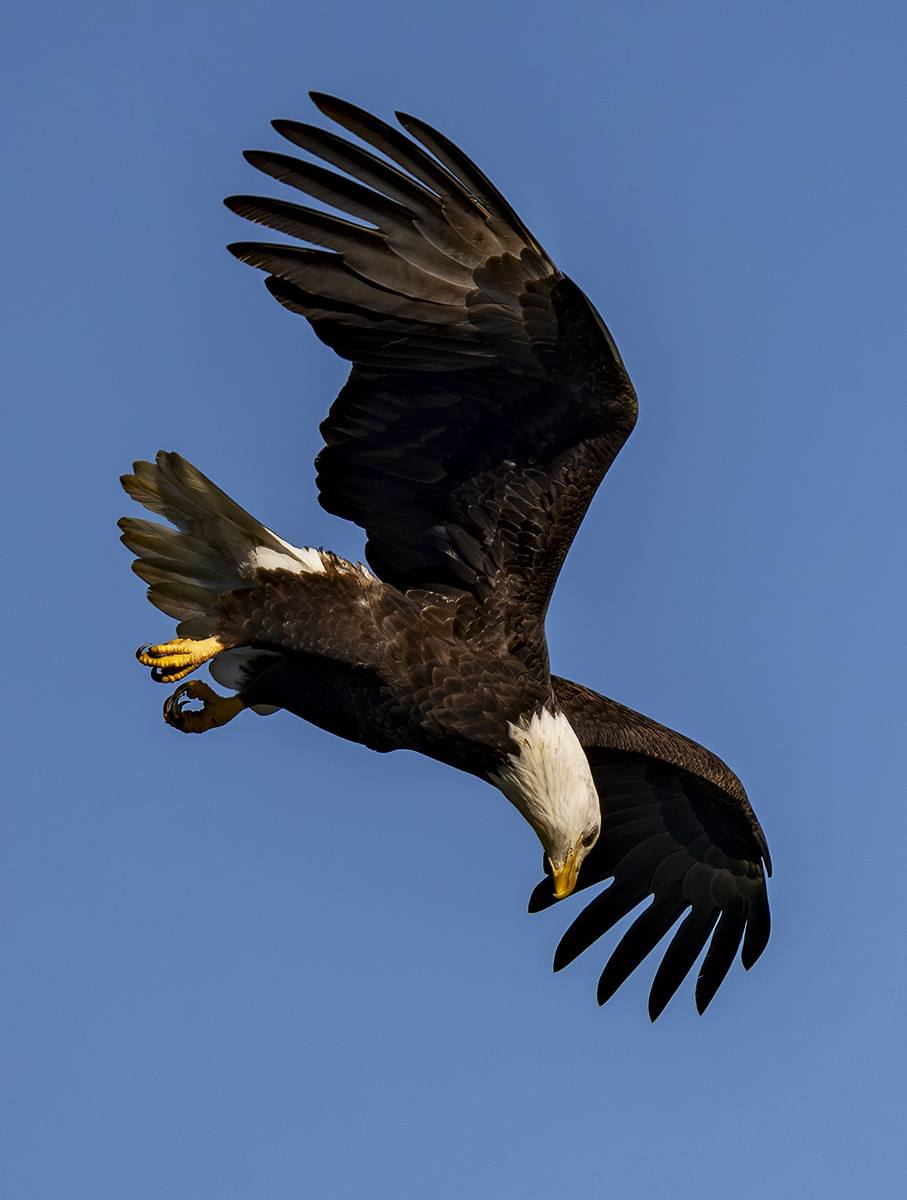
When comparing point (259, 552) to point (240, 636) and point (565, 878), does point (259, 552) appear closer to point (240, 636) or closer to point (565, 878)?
point (240, 636)

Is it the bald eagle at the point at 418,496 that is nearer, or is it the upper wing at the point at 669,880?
the bald eagle at the point at 418,496

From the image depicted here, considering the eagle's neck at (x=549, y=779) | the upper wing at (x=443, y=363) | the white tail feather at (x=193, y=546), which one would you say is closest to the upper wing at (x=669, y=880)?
the eagle's neck at (x=549, y=779)

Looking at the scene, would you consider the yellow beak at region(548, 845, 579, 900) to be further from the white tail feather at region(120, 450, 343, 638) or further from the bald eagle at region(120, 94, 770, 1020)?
the white tail feather at region(120, 450, 343, 638)

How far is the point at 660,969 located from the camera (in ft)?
28.5

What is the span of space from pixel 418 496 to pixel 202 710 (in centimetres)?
133

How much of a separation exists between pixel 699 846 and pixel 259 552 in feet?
11.1

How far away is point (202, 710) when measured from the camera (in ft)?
22.9

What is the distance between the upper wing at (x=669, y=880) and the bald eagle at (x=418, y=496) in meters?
1.71

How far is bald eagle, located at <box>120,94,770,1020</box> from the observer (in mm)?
5801

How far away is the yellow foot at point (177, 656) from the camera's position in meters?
6.36

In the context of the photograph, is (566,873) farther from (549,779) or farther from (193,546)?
(193,546)

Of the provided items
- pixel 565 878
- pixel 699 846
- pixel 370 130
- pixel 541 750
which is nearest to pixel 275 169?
pixel 370 130

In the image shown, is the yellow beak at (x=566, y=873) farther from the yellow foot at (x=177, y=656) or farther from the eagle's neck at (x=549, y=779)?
the yellow foot at (x=177, y=656)

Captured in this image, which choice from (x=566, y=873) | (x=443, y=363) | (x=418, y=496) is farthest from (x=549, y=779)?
(x=443, y=363)
